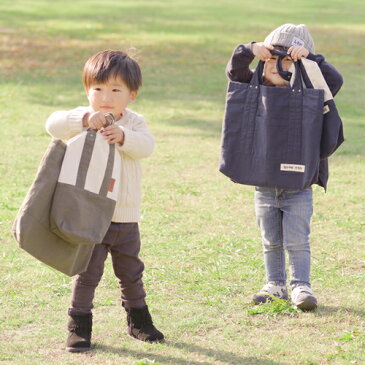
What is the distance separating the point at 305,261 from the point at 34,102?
765 cm

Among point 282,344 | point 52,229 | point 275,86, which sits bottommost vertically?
point 282,344

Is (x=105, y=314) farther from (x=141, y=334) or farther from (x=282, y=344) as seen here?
(x=282, y=344)

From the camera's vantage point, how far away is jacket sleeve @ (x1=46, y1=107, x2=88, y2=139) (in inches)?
155

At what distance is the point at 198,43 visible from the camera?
61.5ft

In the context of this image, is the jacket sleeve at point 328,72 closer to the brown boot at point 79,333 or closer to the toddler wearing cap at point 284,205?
the toddler wearing cap at point 284,205

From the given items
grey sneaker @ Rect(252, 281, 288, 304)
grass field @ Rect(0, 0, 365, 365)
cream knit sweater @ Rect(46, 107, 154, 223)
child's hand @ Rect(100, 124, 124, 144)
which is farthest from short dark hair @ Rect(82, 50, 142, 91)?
grey sneaker @ Rect(252, 281, 288, 304)

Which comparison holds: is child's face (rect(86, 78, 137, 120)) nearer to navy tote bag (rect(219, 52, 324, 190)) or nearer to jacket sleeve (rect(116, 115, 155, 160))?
jacket sleeve (rect(116, 115, 155, 160))

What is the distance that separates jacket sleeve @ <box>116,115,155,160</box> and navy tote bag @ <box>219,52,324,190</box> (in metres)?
0.63

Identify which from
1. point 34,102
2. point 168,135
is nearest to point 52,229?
point 168,135

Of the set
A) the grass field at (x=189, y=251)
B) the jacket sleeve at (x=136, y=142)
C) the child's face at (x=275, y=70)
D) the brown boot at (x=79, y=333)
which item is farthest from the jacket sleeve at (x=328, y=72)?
the brown boot at (x=79, y=333)

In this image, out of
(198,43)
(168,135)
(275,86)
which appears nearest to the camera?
(275,86)

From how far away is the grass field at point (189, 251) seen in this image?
413cm

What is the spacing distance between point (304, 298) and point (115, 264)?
109 cm

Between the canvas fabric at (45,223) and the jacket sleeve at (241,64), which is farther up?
the jacket sleeve at (241,64)
